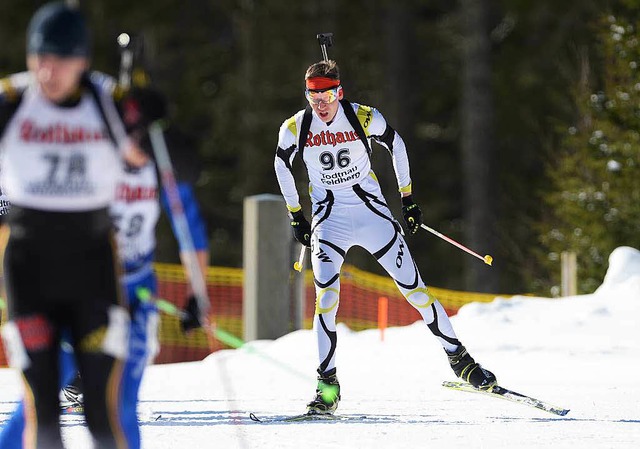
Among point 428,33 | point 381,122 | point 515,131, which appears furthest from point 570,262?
point 428,33

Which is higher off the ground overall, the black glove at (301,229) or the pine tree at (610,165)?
the pine tree at (610,165)

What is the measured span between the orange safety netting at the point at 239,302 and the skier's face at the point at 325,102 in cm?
488

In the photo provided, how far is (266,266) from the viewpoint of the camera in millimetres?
12609

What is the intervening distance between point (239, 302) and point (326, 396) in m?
10.6

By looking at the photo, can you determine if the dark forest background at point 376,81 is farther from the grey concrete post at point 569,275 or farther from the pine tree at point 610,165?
the grey concrete post at point 569,275

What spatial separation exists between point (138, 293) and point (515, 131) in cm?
2452

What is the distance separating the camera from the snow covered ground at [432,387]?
7.21m

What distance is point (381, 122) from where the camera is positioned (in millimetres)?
8258

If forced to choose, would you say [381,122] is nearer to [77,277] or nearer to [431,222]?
[77,277]

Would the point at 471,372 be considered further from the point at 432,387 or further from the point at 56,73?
the point at 56,73

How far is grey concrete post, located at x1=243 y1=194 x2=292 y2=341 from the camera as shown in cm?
1260

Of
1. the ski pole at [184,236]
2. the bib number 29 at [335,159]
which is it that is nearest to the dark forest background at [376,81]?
the bib number 29 at [335,159]

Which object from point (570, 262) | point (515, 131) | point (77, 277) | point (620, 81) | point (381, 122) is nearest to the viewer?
point (77, 277)

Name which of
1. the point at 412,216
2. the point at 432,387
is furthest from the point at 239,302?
the point at 412,216
